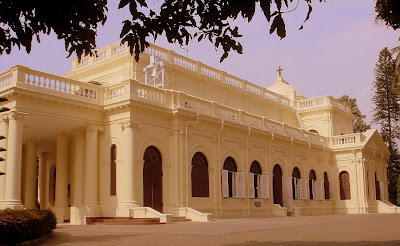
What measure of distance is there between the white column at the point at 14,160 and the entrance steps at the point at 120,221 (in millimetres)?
3171

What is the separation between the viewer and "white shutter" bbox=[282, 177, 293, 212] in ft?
96.2

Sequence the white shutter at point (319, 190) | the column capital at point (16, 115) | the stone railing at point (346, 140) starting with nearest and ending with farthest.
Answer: the column capital at point (16, 115)
the white shutter at point (319, 190)
the stone railing at point (346, 140)

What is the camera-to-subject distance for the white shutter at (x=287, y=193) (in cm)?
2931

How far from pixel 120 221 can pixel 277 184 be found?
13.7 m

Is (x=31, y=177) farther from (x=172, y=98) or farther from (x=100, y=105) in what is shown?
(x=172, y=98)

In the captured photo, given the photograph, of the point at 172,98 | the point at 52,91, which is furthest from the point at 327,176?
the point at 52,91

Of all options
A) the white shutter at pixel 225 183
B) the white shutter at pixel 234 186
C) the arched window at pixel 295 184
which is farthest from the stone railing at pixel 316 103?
the white shutter at pixel 225 183

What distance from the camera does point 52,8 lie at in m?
6.07

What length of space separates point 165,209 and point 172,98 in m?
5.07

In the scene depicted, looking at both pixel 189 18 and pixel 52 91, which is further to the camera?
pixel 52 91

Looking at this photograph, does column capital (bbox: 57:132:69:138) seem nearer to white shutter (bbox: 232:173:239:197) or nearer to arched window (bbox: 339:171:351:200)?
white shutter (bbox: 232:173:239:197)

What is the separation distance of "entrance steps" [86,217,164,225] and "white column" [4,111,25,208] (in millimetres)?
3171

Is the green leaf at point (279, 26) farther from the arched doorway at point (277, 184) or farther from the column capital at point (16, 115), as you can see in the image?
the arched doorway at point (277, 184)

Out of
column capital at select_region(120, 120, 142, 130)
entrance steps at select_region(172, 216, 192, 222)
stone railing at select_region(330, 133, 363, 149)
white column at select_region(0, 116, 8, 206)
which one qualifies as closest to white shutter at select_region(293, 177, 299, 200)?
stone railing at select_region(330, 133, 363, 149)
